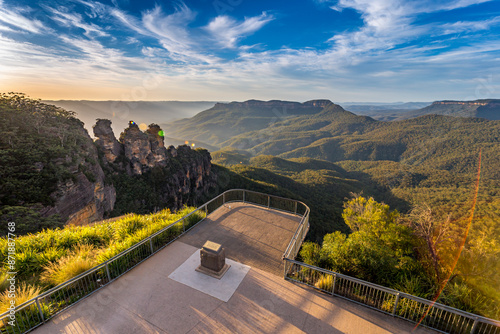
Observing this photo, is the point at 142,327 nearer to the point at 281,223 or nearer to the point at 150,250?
the point at 150,250

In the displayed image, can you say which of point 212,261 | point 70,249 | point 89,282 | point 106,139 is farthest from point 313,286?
point 106,139

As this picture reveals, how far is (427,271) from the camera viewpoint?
8352mm

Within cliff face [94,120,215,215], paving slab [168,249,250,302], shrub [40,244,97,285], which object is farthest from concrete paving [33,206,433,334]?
cliff face [94,120,215,215]

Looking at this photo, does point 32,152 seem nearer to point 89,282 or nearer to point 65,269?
point 65,269

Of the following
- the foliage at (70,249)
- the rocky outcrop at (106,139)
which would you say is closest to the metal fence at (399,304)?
the foliage at (70,249)

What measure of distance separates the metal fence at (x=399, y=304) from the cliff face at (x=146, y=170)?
38.8 metres

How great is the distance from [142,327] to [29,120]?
30148 millimetres

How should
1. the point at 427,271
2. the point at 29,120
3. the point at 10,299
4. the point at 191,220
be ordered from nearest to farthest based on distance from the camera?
the point at 10,299 < the point at 427,271 < the point at 191,220 < the point at 29,120

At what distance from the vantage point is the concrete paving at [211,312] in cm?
594

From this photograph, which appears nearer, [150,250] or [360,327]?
[360,327]

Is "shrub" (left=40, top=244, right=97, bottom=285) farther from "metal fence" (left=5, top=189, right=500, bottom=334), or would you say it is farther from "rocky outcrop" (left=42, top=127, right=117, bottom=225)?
"rocky outcrop" (left=42, top=127, right=117, bottom=225)

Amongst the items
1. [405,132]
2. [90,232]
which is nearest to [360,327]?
[90,232]

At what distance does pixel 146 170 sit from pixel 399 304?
56.2 m

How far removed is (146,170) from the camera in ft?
176
